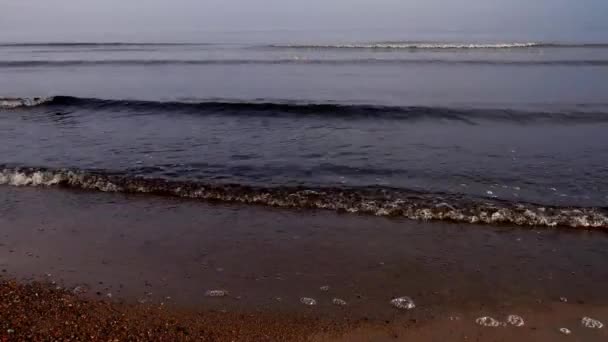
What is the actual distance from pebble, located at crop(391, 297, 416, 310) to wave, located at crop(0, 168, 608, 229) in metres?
2.80

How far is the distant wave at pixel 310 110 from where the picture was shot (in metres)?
16.3

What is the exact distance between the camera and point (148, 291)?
20.8 feet

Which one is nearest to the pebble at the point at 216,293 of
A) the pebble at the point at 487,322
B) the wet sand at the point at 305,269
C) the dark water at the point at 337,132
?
the wet sand at the point at 305,269

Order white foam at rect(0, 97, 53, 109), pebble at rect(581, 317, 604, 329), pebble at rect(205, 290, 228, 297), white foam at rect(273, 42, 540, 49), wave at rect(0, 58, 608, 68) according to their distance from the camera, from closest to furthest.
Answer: pebble at rect(581, 317, 604, 329), pebble at rect(205, 290, 228, 297), white foam at rect(0, 97, 53, 109), wave at rect(0, 58, 608, 68), white foam at rect(273, 42, 540, 49)

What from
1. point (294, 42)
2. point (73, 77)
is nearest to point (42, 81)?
point (73, 77)

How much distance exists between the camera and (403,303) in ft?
19.6

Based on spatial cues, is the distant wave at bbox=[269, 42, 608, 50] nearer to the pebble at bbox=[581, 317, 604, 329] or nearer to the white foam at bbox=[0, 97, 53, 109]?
the white foam at bbox=[0, 97, 53, 109]

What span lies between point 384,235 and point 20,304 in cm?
521

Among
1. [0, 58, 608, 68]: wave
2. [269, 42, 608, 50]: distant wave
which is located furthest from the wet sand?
[269, 42, 608, 50]: distant wave

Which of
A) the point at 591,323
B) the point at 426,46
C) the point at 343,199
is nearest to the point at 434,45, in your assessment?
the point at 426,46

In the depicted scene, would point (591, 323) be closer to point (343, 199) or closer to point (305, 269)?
point (305, 269)

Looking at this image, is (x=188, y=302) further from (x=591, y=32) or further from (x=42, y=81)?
(x=591, y=32)

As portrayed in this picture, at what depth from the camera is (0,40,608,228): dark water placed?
31.9ft

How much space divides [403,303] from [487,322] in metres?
0.97
